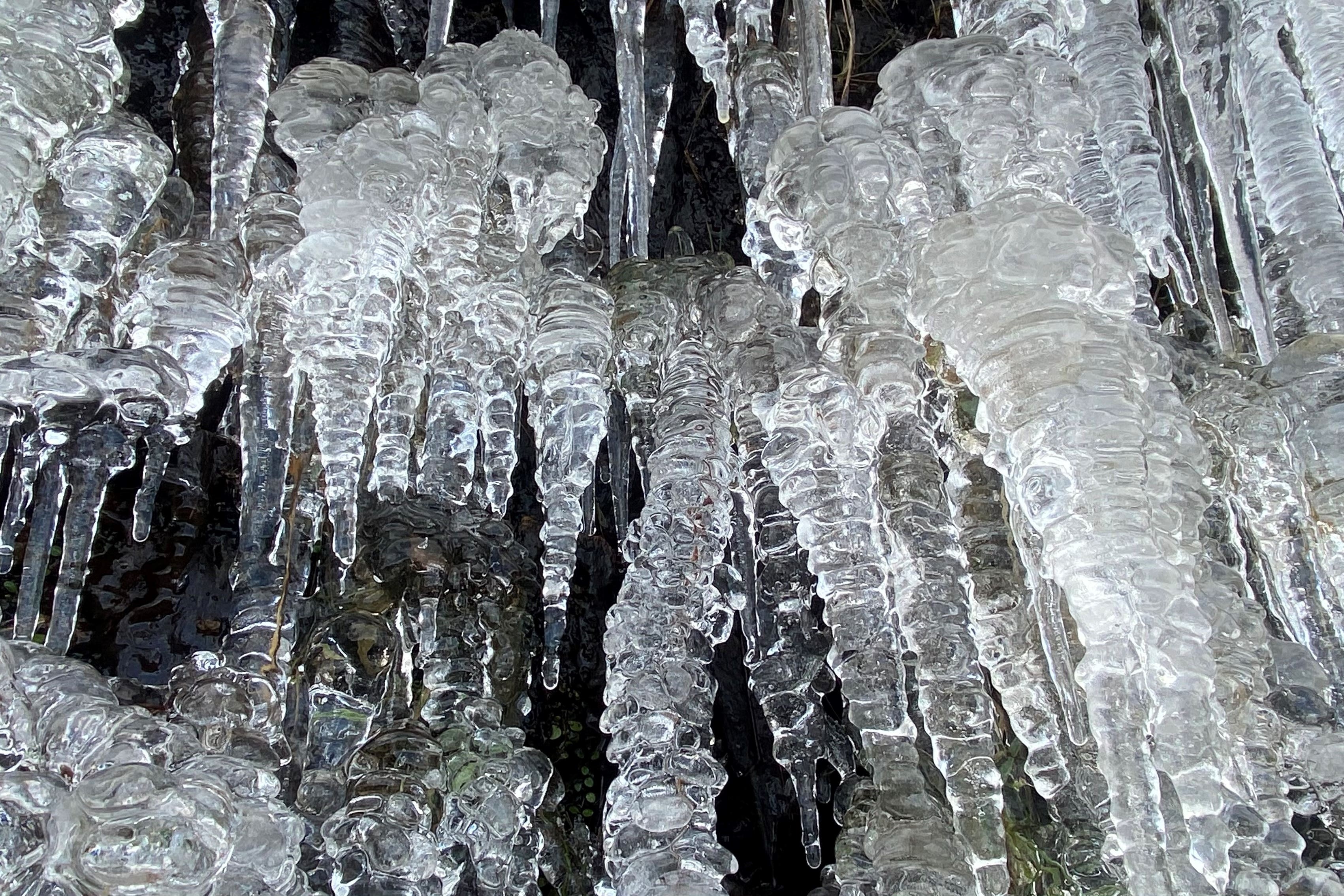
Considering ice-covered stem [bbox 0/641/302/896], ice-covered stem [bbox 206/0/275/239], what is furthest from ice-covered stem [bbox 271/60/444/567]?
ice-covered stem [bbox 0/641/302/896]

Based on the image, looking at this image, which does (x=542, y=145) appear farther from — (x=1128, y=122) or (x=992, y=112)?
(x=1128, y=122)

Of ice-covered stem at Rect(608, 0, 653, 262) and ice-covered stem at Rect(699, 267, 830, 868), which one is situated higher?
ice-covered stem at Rect(608, 0, 653, 262)

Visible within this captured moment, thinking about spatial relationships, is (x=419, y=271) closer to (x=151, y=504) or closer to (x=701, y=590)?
(x=151, y=504)

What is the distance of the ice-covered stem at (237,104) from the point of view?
233 centimetres

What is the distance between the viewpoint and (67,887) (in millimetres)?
1443

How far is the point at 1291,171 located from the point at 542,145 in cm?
134

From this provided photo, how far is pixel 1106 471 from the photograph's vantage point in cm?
155


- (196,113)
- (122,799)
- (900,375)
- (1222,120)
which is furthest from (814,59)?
(122,799)

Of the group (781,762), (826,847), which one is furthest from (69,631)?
(826,847)

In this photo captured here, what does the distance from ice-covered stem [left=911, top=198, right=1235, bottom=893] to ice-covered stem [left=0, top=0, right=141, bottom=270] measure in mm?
1399

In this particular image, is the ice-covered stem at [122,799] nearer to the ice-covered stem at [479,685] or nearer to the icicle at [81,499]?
the icicle at [81,499]

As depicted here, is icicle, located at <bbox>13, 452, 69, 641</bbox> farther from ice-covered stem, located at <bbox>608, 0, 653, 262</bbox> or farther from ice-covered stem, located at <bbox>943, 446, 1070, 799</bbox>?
ice-covered stem, located at <bbox>943, 446, 1070, 799</bbox>

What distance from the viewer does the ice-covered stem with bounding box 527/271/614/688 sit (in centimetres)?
194

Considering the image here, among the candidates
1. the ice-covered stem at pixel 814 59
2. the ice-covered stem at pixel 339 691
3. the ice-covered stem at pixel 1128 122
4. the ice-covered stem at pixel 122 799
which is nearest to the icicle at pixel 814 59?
the ice-covered stem at pixel 814 59
